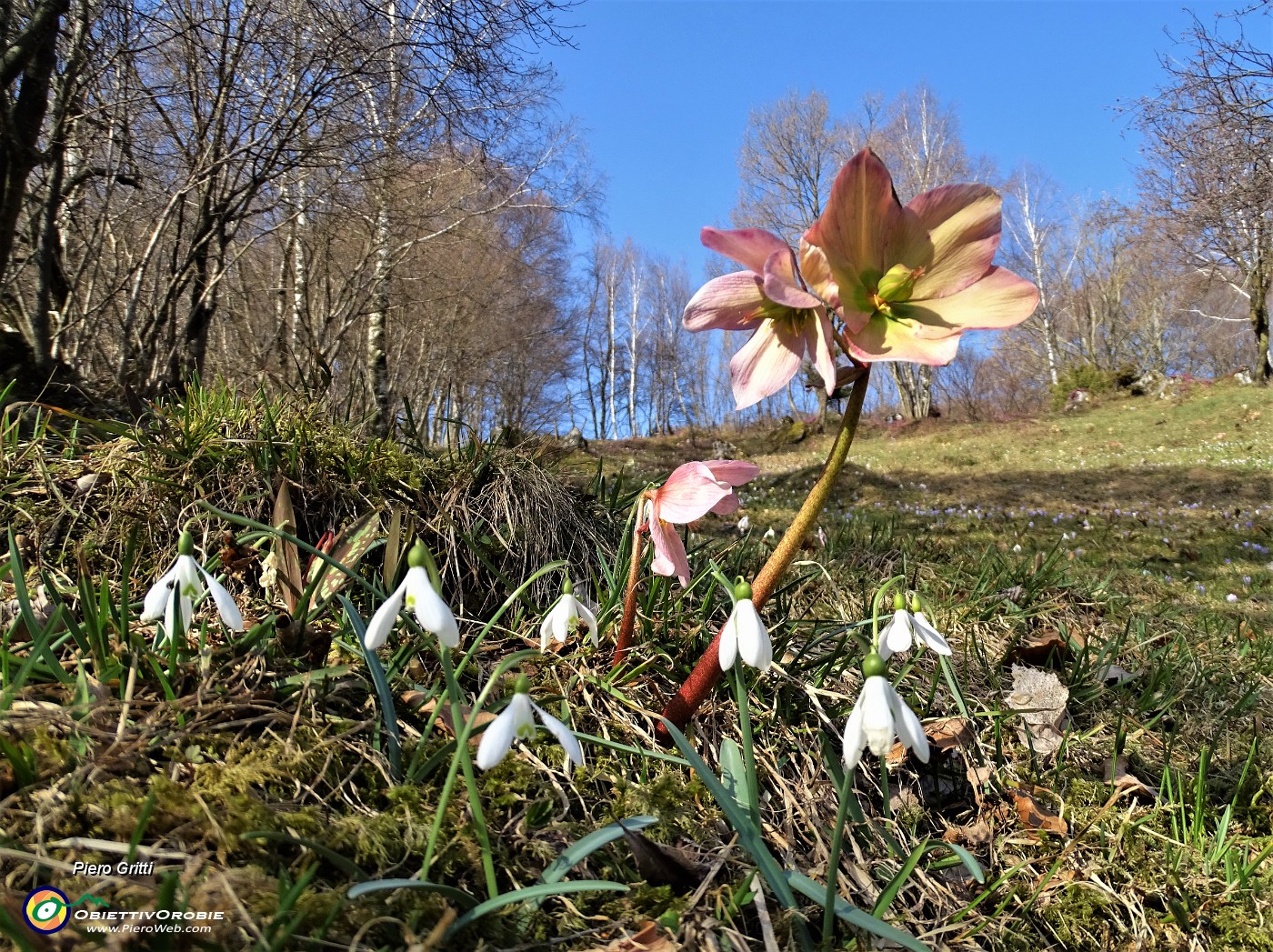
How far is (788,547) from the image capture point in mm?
1054

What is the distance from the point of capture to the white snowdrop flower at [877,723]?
790 millimetres

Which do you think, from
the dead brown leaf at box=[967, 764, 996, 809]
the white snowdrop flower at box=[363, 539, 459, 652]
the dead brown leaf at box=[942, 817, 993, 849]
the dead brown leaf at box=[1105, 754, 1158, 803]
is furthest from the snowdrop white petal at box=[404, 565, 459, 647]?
the dead brown leaf at box=[1105, 754, 1158, 803]

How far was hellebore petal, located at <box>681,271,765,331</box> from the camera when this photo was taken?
1.01m

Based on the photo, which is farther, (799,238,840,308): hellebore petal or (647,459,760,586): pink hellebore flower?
(647,459,760,586): pink hellebore flower

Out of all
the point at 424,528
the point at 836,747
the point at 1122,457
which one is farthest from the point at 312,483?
the point at 1122,457

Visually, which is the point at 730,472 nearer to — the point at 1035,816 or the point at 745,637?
the point at 745,637

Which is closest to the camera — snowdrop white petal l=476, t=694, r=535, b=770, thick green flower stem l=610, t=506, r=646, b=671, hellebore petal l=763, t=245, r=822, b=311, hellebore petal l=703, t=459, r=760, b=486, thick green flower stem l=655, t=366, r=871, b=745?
snowdrop white petal l=476, t=694, r=535, b=770

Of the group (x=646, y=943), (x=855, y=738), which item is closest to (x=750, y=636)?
(x=855, y=738)

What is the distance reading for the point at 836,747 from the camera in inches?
53.2

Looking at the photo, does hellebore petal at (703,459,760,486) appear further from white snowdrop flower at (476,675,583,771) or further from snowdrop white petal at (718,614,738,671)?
white snowdrop flower at (476,675,583,771)

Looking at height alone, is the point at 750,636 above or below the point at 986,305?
below

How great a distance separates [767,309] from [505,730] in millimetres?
739

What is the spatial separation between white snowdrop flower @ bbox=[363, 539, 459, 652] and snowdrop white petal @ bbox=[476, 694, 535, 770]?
11 cm

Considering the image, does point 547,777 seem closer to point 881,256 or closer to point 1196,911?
point 881,256
